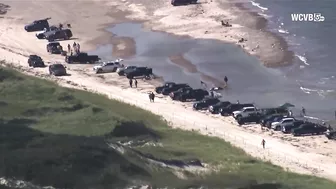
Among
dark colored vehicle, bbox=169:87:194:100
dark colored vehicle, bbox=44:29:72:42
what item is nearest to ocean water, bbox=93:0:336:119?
dark colored vehicle, bbox=169:87:194:100

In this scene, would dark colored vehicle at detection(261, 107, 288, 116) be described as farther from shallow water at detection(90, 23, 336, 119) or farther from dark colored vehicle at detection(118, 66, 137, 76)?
dark colored vehicle at detection(118, 66, 137, 76)

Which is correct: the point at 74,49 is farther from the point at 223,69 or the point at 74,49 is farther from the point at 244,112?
the point at 244,112

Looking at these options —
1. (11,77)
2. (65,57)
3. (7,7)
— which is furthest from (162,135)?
(7,7)

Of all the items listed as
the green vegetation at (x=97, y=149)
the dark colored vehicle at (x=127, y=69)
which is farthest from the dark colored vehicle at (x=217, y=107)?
the dark colored vehicle at (x=127, y=69)

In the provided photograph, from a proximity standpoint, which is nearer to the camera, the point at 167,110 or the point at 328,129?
the point at 328,129

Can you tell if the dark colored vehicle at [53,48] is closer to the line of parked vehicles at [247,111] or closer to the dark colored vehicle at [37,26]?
the dark colored vehicle at [37,26]

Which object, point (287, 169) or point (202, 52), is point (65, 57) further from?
point (287, 169)
